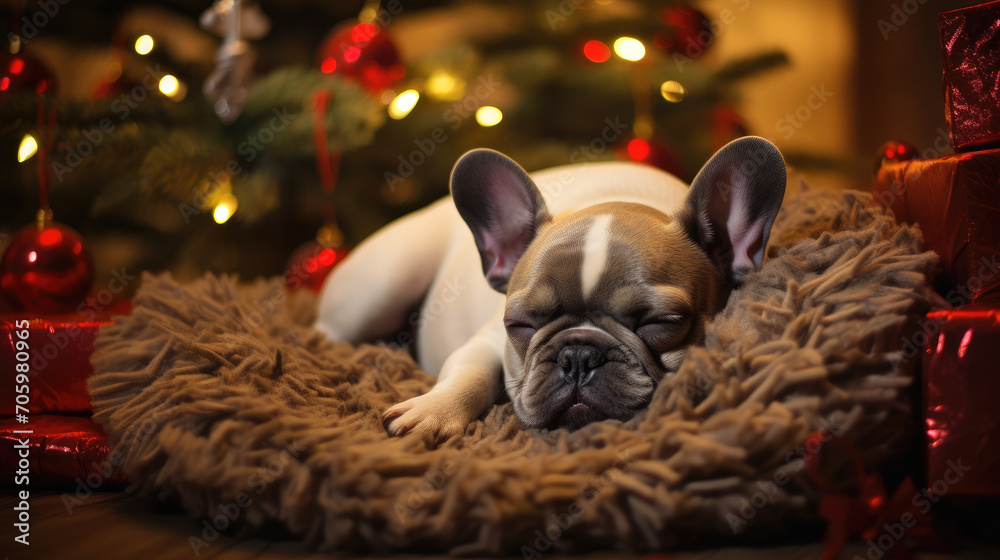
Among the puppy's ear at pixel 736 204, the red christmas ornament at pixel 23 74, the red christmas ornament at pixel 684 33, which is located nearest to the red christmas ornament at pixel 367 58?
the red christmas ornament at pixel 23 74

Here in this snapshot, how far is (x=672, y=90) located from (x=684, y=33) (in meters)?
0.24

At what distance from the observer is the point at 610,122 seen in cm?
261

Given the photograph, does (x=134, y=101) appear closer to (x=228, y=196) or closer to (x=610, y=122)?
(x=228, y=196)

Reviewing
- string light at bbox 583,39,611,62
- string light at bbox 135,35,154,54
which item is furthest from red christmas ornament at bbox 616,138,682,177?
string light at bbox 135,35,154,54

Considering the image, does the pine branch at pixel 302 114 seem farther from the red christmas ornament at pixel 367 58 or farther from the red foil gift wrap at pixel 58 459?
the red foil gift wrap at pixel 58 459

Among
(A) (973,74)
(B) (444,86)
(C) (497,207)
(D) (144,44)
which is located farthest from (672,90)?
(D) (144,44)

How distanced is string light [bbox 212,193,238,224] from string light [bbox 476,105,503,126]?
0.91 meters

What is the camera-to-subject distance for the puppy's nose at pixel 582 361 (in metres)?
1.09

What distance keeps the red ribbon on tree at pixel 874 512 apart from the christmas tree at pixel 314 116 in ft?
4.90

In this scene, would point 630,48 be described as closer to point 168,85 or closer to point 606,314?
point 606,314

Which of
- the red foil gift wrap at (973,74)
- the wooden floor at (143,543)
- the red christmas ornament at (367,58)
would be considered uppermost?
the red christmas ornament at (367,58)

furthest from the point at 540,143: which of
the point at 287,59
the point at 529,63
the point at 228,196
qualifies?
the point at 287,59

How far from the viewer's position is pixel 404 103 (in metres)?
2.23

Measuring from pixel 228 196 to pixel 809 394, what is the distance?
1967mm
